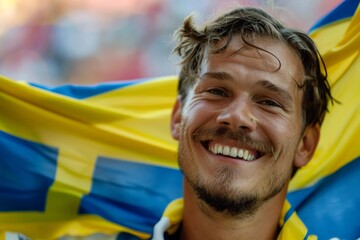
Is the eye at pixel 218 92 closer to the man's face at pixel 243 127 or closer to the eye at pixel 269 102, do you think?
the man's face at pixel 243 127

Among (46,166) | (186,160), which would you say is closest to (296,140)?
(186,160)

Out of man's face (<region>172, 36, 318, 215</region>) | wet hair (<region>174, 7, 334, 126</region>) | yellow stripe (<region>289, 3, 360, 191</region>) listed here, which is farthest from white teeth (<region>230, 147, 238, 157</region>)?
yellow stripe (<region>289, 3, 360, 191</region>)

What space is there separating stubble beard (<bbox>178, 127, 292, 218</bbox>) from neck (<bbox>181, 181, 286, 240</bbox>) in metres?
0.02

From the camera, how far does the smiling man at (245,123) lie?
62.9 inches

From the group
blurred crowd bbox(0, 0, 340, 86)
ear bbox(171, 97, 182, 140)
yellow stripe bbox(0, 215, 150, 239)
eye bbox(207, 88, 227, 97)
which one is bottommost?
blurred crowd bbox(0, 0, 340, 86)

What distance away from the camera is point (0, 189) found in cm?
184

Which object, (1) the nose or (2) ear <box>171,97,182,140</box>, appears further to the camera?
(2) ear <box>171,97,182,140</box>

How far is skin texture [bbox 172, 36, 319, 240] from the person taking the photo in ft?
5.23

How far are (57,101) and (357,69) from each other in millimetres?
1012

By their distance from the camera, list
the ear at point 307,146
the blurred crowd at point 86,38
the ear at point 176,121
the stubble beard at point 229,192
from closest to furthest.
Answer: the stubble beard at point 229,192 → the ear at point 307,146 → the ear at point 176,121 → the blurred crowd at point 86,38

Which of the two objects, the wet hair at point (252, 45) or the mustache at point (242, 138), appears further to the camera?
the wet hair at point (252, 45)

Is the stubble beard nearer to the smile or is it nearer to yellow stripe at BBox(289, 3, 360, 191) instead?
the smile

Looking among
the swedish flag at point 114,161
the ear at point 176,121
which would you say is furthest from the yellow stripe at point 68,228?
the ear at point 176,121

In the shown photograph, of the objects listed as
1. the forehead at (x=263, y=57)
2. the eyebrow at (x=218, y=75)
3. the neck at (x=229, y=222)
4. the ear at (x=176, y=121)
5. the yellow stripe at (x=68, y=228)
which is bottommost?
the yellow stripe at (x=68, y=228)
